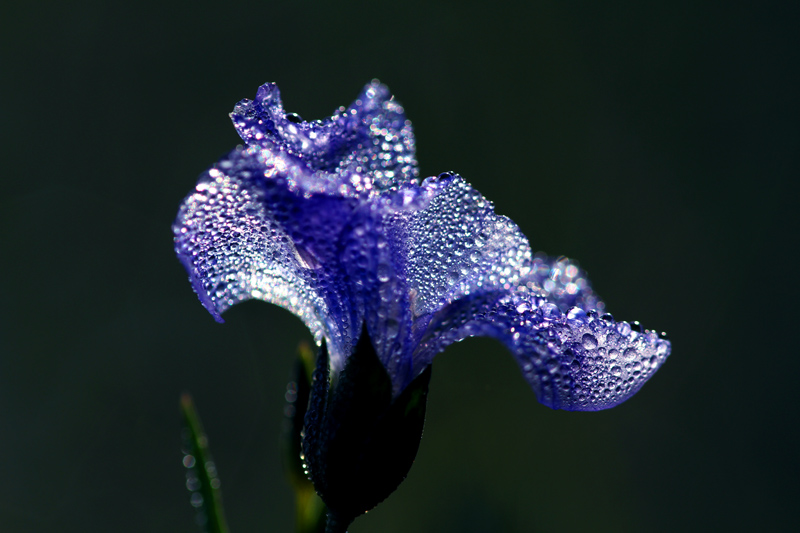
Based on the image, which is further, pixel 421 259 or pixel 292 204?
pixel 421 259

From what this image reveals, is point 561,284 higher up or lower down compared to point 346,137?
lower down

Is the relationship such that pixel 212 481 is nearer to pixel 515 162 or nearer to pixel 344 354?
pixel 344 354

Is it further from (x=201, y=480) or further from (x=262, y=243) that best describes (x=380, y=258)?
(x=201, y=480)

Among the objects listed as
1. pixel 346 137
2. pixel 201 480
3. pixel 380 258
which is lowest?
pixel 201 480

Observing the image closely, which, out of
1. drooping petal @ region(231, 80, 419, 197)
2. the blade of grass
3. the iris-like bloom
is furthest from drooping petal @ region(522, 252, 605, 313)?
the blade of grass

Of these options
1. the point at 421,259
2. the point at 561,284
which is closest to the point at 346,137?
the point at 421,259

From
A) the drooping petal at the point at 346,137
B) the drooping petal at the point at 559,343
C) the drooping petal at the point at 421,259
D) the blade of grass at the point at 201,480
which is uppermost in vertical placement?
the drooping petal at the point at 346,137

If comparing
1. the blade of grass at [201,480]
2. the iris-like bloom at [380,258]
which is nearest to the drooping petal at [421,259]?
the iris-like bloom at [380,258]

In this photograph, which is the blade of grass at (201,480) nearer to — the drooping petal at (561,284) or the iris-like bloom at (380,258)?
the iris-like bloom at (380,258)
